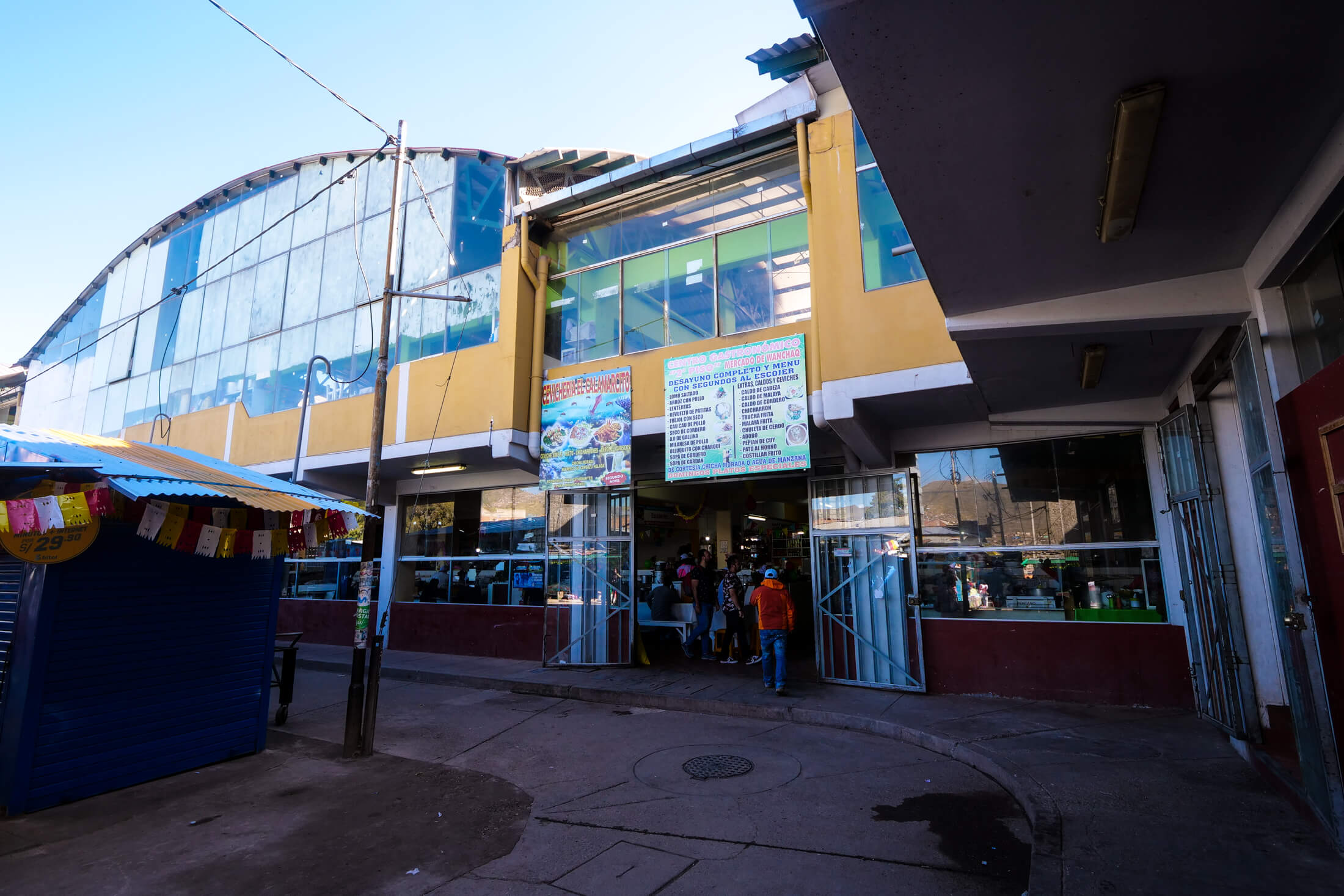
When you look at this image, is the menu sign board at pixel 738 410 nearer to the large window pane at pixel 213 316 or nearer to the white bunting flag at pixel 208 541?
the white bunting flag at pixel 208 541

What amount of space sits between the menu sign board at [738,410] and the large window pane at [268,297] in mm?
11229

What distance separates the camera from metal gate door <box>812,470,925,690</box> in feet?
31.6

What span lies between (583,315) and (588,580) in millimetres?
4858

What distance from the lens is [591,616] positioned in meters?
12.2

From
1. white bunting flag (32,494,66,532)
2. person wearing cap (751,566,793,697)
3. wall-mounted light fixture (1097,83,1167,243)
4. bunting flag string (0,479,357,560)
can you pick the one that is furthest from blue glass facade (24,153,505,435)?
wall-mounted light fixture (1097,83,1167,243)

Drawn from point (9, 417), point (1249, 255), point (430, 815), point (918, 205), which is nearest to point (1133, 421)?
point (1249, 255)

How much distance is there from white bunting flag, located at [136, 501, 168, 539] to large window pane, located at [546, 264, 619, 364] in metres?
6.97

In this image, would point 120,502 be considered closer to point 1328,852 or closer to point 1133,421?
point 1328,852

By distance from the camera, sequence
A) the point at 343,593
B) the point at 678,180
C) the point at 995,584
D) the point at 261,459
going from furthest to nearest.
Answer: the point at 343,593, the point at 261,459, the point at 678,180, the point at 995,584

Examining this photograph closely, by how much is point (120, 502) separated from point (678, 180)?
9006 millimetres

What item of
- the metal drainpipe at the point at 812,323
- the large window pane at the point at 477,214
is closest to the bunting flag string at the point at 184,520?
the metal drainpipe at the point at 812,323

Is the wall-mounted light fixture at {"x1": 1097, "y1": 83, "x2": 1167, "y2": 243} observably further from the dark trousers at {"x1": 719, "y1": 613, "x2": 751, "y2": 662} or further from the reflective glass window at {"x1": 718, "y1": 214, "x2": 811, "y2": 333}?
the dark trousers at {"x1": 719, "y1": 613, "x2": 751, "y2": 662}

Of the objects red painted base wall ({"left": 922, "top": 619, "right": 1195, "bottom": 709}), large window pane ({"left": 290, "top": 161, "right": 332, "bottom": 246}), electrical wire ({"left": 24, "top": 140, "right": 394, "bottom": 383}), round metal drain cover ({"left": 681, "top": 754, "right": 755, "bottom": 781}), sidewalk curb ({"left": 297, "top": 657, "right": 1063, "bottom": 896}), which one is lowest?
round metal drain cover ({"left": 681, "top": 754, "right": 755, "bottom": 781})

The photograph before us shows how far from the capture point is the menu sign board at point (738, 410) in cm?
Answer: 948
